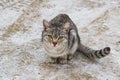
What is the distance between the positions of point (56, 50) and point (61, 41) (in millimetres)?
196

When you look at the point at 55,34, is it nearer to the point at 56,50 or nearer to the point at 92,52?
the point at 56,50

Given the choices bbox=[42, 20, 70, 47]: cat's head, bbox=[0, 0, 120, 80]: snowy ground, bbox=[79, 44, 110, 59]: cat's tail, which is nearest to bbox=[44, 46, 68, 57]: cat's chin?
bbox=[42, 20, 70, 47]: cat's head

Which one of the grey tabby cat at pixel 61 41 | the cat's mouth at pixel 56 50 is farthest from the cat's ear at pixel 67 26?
the cat's mouth at pixel 56 50

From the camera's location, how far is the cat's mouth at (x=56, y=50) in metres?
6.17

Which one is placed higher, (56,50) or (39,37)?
(56,50)

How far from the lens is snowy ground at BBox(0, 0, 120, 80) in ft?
20.9

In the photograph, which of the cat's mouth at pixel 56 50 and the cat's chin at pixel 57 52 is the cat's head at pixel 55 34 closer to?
the cat's mouth at pixel 56 50

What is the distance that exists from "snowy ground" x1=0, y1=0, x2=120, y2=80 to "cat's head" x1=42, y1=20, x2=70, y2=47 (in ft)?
1.98

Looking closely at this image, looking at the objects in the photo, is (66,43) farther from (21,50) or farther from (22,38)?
(22,38)

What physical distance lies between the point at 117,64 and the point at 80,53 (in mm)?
801

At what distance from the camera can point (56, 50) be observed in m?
6.21

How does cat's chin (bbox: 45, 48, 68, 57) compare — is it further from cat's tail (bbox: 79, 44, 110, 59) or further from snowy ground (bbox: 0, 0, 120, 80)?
cat's tail (bbox: 79, 44, 110, 59)

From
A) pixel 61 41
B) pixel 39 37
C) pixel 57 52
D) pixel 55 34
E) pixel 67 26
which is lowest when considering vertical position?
pixel 39 37

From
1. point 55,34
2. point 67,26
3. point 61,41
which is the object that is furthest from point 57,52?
point 67,26
